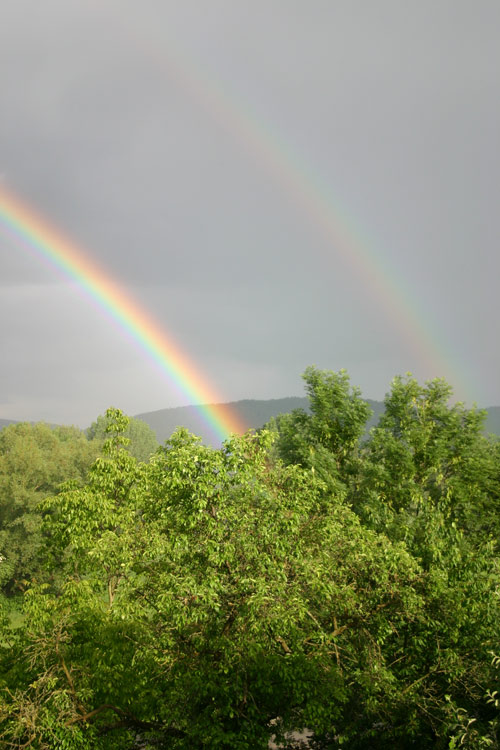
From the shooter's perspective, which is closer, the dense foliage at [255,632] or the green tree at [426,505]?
the dense foliage at [255,632]

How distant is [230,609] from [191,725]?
87.4 inches

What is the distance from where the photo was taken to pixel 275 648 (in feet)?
37.8

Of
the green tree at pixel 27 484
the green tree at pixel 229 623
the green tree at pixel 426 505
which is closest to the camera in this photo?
the green tree at pixel 229 623

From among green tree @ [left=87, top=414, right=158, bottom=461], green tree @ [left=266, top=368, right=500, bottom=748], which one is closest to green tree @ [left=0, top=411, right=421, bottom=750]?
green tree @ [left=266, top=368, right=500, bottom=748]

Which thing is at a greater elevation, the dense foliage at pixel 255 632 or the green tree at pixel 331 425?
the green tree at pixel 331 425

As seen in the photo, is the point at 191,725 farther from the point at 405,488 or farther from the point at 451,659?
the point at 405,488

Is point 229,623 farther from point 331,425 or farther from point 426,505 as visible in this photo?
point 331,425

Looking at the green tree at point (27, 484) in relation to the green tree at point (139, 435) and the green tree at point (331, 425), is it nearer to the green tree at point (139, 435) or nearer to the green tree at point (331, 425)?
the green tree at point (331, 425)

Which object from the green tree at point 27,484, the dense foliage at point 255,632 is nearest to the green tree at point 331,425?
the dense foliage at point 255,632

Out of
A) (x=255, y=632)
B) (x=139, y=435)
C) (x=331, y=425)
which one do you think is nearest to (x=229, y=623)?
Result: (x=255, y=632)

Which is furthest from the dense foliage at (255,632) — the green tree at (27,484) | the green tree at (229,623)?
the green tree at (27,484)

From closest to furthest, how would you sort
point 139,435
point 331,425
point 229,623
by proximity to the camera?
point 229,623 → point 331,425 → point 139,435

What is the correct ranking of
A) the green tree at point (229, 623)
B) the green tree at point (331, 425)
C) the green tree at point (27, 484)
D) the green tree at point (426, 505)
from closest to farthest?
the green tree at point (229, 623) < the green tree at point (426, 505) < the green tree at point (331, 425) < the green tree at point (27, 484)

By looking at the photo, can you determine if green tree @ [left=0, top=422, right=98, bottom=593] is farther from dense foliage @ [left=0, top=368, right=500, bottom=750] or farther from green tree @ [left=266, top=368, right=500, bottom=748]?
dense foliage @ [left=0, top=368, right=500, bottom=750]
